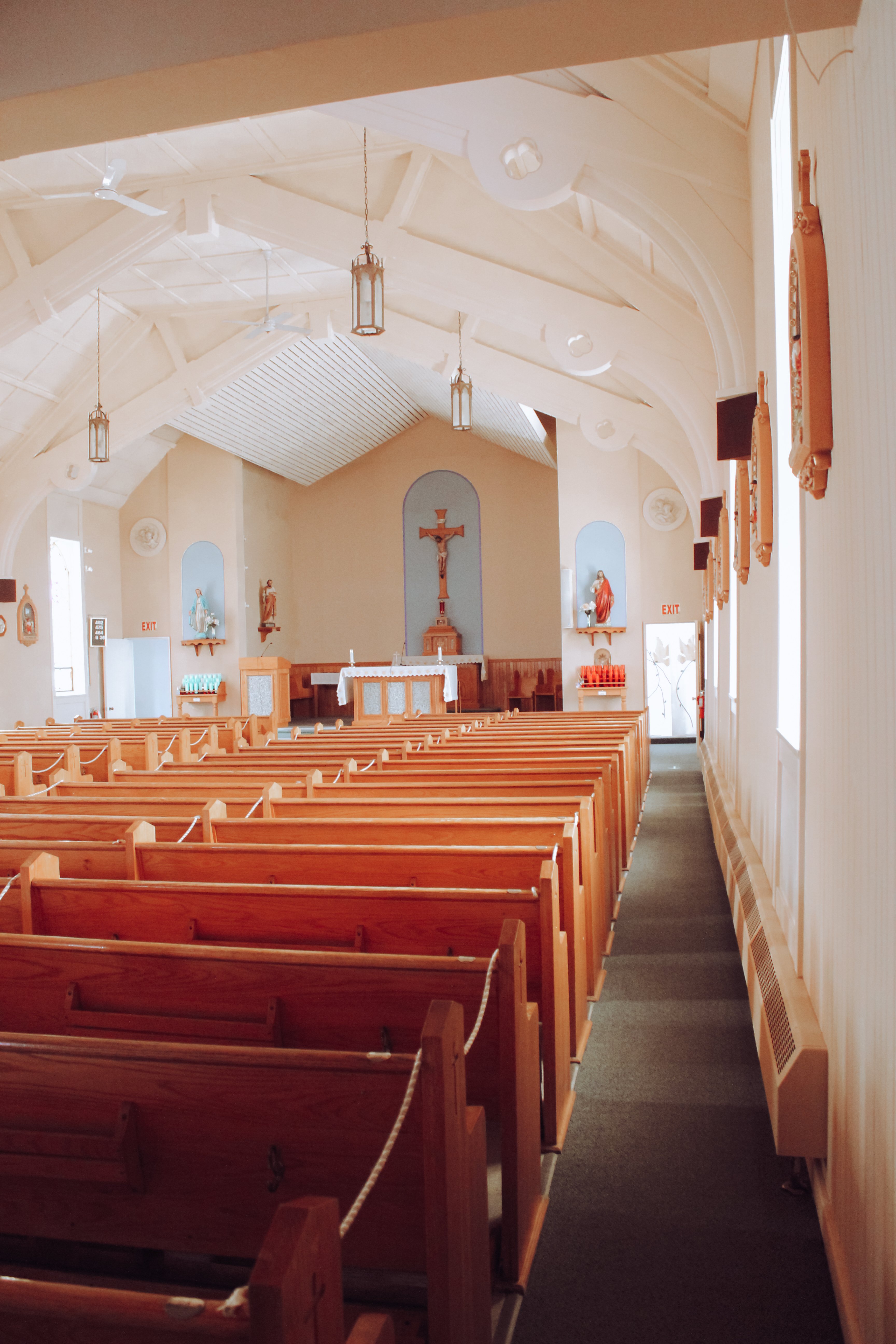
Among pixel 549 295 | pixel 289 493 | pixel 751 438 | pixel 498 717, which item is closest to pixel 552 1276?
pixel 751 438

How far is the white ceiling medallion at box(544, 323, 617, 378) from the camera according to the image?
24.9ft

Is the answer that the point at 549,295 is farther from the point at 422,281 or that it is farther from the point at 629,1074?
the point at 629,1074

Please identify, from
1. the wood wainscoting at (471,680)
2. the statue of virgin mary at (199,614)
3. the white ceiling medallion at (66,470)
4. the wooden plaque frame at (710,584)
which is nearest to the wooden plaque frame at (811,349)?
the wooden plaque frame at (710,584)

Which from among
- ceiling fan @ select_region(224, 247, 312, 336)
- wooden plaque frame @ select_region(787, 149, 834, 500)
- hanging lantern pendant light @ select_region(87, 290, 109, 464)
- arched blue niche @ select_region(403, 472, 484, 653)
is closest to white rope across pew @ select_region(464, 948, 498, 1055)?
wooden plaque frame @ select_region(787, 149, 834, 500)

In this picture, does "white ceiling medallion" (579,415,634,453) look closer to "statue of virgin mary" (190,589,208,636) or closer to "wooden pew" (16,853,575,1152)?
"statue of virgin mary" (190,589,208,636)

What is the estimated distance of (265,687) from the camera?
15.6 metres

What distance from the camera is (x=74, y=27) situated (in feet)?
8.28

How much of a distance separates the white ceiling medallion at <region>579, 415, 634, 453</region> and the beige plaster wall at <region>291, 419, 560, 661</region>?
6.98 m

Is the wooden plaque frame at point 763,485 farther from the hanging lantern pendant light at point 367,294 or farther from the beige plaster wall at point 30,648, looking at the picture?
the beige plaster wall at point 30,648

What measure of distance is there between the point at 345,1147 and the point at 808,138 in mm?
2495

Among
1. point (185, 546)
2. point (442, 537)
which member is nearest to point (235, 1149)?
point (185, 546)

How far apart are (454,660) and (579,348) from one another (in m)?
9.99

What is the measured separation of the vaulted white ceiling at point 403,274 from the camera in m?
4.52

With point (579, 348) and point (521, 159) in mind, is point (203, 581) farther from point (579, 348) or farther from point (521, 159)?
point (521, 159)
